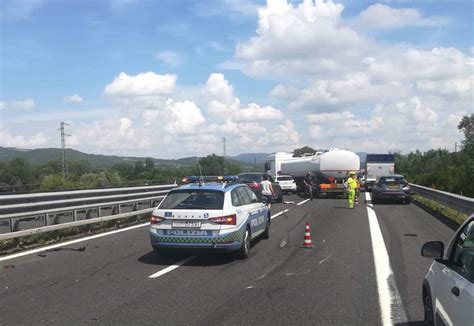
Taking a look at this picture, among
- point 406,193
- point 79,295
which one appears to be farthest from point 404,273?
point 406,193

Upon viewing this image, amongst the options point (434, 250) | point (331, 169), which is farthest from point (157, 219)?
point (331, 169)

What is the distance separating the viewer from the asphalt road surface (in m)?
6.14

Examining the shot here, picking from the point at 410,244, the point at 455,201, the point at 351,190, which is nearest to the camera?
the point at 410,244

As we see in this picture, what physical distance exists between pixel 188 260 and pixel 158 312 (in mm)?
3696

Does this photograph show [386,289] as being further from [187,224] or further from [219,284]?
[187,224]

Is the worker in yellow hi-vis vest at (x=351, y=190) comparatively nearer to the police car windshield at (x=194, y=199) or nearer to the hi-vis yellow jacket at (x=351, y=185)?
the hi-vis yellow jacket at (x=351, y=185)

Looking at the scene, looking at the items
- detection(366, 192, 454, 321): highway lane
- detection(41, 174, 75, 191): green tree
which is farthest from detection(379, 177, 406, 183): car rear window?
detection(41, 174, 75, 191): green tree

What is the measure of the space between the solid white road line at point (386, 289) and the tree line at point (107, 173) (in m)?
22.5

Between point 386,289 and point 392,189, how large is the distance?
1951 cm

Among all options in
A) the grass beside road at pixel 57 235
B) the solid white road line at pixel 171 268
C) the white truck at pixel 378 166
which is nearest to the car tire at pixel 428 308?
the solid white road line at pixel 171 268

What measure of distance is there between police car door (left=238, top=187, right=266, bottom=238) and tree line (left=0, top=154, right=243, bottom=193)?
65.0ft

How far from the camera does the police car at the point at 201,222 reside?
9547mm

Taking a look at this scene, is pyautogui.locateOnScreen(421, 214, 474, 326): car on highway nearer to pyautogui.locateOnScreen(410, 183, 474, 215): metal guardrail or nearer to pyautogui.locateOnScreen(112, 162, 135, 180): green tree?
pyautogui.locateOnScreen(410, 183, 474, 215): metal guardrail

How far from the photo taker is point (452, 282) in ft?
12.8
